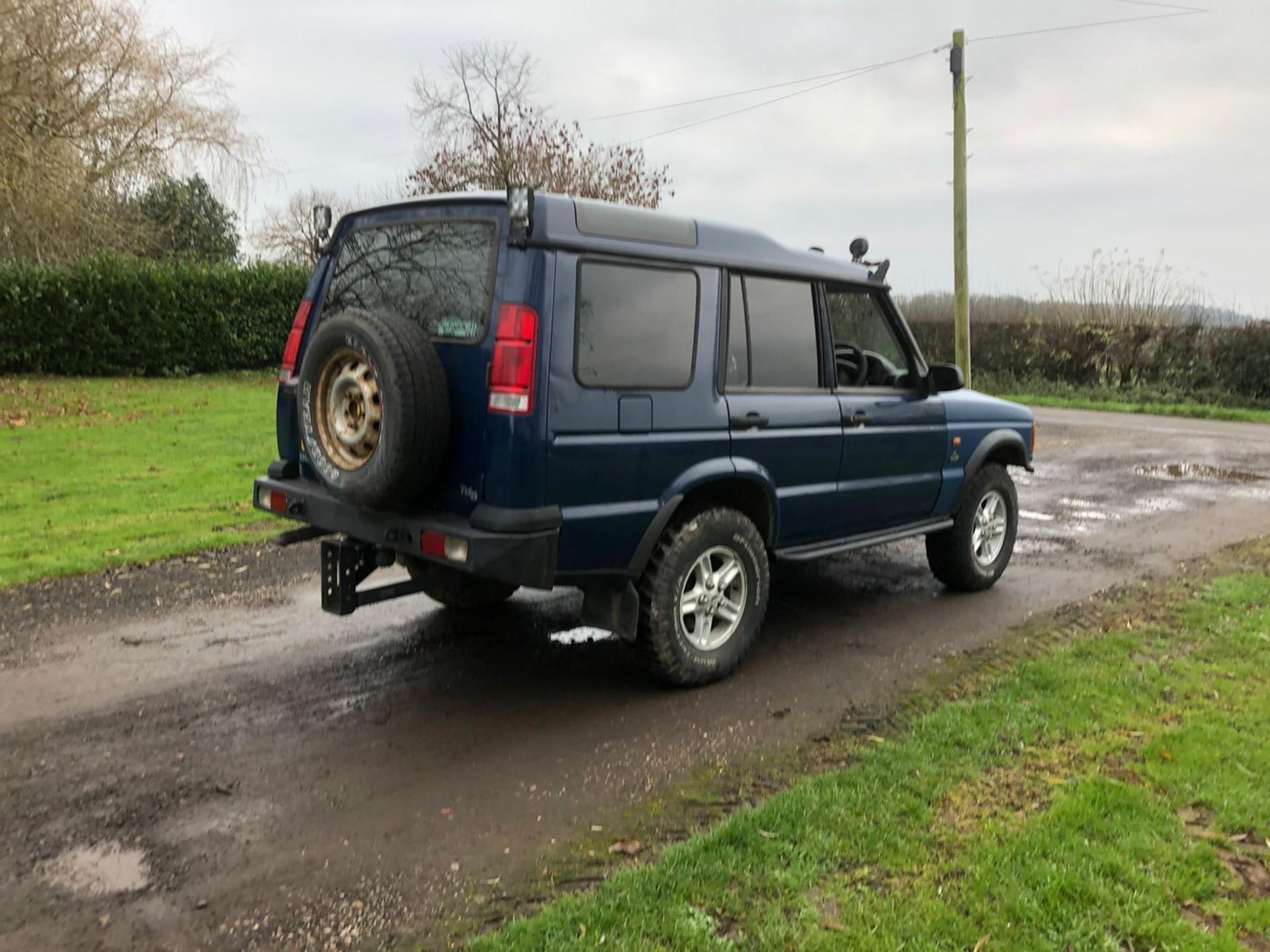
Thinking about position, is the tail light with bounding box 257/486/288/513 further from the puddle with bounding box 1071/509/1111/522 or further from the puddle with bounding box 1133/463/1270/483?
the puddle with bounding box 1133/463/1270/483

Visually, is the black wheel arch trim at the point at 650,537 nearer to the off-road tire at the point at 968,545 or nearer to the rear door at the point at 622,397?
the rear door at the point at 622,397

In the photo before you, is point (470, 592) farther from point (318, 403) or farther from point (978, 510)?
point (978, 510)

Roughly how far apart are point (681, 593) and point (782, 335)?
147cm

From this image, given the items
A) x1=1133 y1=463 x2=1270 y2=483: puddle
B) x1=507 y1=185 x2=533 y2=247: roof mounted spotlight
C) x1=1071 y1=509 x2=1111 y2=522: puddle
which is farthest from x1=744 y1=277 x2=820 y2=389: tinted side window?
x1=1133 y1=463 x2=1270 y2=483: puddle

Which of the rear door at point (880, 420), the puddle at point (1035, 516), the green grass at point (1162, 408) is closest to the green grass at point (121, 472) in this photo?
the rear door at point (880, 420)

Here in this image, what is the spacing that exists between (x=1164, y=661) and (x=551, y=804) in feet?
10.9

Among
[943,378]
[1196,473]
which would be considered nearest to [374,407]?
[943,378]

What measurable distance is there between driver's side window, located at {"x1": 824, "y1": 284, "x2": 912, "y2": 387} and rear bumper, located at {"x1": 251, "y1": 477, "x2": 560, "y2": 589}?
2.22m

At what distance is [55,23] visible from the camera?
18.8m

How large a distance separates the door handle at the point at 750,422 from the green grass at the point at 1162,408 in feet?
59.0

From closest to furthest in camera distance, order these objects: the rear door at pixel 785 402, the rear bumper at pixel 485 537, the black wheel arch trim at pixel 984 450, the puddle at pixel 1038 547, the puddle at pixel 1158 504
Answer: the rear bumper at pixel 485 537 → the rear door at pixel 785 402 → the black wheel arch trim at pixel 984 450 → the puddle at pixel 1038 547 → the puddle at pixel 1158 504

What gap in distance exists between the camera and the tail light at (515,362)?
12.7 feet

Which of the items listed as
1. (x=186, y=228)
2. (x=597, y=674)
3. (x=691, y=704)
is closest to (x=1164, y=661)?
(x=691, y=704)

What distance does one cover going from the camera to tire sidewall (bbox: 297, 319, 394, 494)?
391 cm
